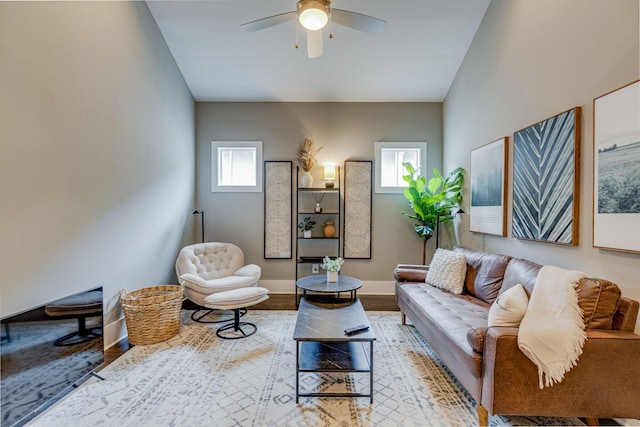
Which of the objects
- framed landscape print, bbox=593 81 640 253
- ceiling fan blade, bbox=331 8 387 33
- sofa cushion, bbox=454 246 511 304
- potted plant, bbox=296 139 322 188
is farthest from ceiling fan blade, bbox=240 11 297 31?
sofa cushion, bbox=454 246 511 304

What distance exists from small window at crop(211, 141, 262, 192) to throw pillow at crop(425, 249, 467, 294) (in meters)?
2.89

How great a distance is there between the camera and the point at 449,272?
3.17m

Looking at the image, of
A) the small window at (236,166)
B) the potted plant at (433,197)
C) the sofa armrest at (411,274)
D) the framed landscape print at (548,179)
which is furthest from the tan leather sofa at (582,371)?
the small window at (236,166)

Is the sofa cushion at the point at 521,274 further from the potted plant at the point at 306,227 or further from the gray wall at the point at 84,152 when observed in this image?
the gray wall at the point at 84,152

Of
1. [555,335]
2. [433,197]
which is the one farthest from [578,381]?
[433,197]

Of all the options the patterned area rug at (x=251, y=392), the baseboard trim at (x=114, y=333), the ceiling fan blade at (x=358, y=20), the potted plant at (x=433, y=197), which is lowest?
the patterned area rug at (x=251, y=392)

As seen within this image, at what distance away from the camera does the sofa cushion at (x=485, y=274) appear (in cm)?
276

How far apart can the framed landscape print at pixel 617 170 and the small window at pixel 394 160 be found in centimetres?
278

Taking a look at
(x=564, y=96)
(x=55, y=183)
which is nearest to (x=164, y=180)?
(x=55, y=183)

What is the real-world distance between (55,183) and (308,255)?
127 inches

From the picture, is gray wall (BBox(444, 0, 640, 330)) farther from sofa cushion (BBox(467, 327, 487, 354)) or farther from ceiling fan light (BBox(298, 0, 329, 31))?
ceiling fan light (BBox(298, 0, 329, 31))

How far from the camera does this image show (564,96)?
7.66 feet

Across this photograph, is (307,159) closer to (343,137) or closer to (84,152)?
(343,137)

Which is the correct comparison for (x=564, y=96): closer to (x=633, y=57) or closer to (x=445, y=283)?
(x=633, y=57)
